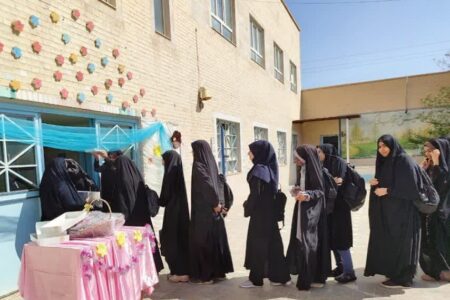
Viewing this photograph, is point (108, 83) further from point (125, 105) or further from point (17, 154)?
point (17, 154)

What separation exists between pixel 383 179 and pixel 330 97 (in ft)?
52.3

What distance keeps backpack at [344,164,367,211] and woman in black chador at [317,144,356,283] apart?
0.17 ft

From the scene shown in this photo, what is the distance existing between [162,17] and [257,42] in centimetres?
600

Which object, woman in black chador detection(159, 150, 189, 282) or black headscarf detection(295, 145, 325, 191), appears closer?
black headscarf detection(295, 145, 325, 191)

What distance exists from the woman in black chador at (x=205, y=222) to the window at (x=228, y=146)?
15.4ft

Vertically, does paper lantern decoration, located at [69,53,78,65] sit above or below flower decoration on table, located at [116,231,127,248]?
above

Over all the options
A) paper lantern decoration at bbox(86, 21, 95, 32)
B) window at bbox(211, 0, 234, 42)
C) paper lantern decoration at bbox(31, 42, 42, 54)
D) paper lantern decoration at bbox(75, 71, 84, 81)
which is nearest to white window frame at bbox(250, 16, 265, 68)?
window at bbox(211, 0, 234, 42)

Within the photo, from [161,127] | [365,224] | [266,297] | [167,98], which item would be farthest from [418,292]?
[167,98]

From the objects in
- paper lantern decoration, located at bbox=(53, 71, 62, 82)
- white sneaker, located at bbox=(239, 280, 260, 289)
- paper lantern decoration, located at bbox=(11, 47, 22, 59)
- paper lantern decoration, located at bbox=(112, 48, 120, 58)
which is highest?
paper lantern decoration, located at bbox=(112, 48, 120, 58)

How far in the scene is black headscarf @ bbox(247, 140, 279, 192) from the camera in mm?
3664

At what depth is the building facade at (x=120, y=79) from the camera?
11.6 feet

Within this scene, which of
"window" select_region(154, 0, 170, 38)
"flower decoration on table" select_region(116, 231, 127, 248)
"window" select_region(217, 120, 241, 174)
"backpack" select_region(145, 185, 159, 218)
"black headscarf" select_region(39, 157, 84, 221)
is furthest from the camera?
"window" select_region(217, 120, 241, 174)

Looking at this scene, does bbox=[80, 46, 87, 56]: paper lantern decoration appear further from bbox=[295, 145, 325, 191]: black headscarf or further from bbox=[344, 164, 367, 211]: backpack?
bbox=[344, 164, 367, 211]: backpack

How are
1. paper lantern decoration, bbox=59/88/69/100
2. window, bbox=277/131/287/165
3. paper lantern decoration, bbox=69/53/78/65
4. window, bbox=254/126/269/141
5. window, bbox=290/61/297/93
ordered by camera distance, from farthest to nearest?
window, bbox=290/61/297/93 < window, bbox=277/131/287/165 < window, bbox=254/126/269/141 < paper lantern decoration, bbox=69/53/78/65 < paper lantern decoration, bbox=59/88/69/100
